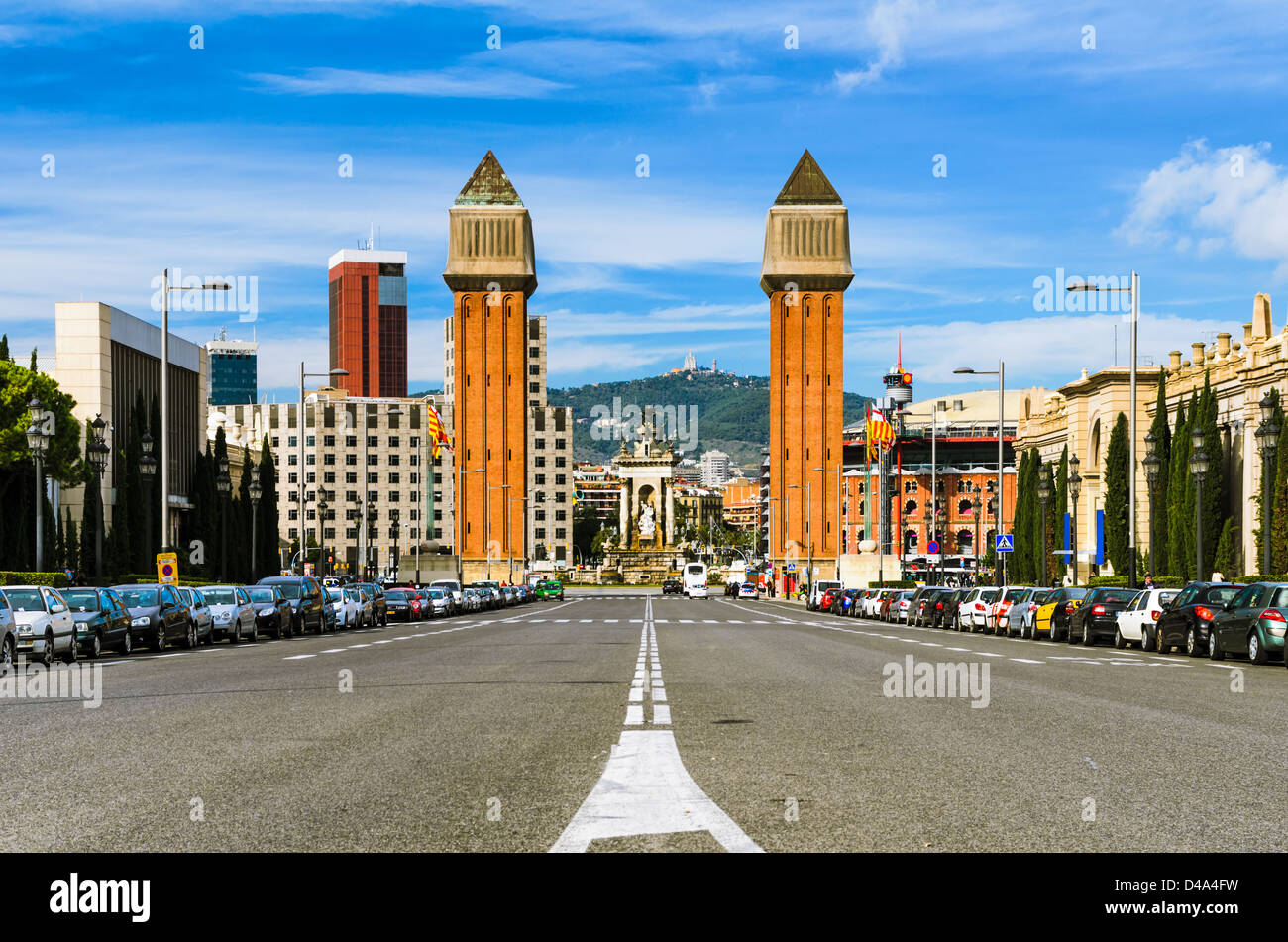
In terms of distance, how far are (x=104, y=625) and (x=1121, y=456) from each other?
5177 cm

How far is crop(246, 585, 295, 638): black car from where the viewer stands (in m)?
38.5

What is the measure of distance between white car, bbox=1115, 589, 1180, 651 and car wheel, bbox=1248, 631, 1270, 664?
4.83 m

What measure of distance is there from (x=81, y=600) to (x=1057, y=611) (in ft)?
79.3

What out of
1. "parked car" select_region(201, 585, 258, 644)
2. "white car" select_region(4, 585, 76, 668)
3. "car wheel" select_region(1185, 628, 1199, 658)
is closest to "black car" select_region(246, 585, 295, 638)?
"parked car" select_region(201, 585, 258, 644)

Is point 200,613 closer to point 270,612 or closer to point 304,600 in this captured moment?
point 270,612

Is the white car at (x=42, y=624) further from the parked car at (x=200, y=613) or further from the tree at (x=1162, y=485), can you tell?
the tree at (x=1162, y=485)

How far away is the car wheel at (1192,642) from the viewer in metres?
28.8

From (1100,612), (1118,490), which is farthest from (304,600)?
(1118,490)

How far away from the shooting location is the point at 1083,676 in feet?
71.4

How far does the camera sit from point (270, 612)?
38.8 meters

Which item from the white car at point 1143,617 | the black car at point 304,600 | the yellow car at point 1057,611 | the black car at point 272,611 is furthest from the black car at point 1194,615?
the black car at point 304,600

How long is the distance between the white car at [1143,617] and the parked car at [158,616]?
2108cm

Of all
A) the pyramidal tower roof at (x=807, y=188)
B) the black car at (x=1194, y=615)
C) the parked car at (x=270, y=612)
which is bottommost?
the parked car at (x=270, y=612)
